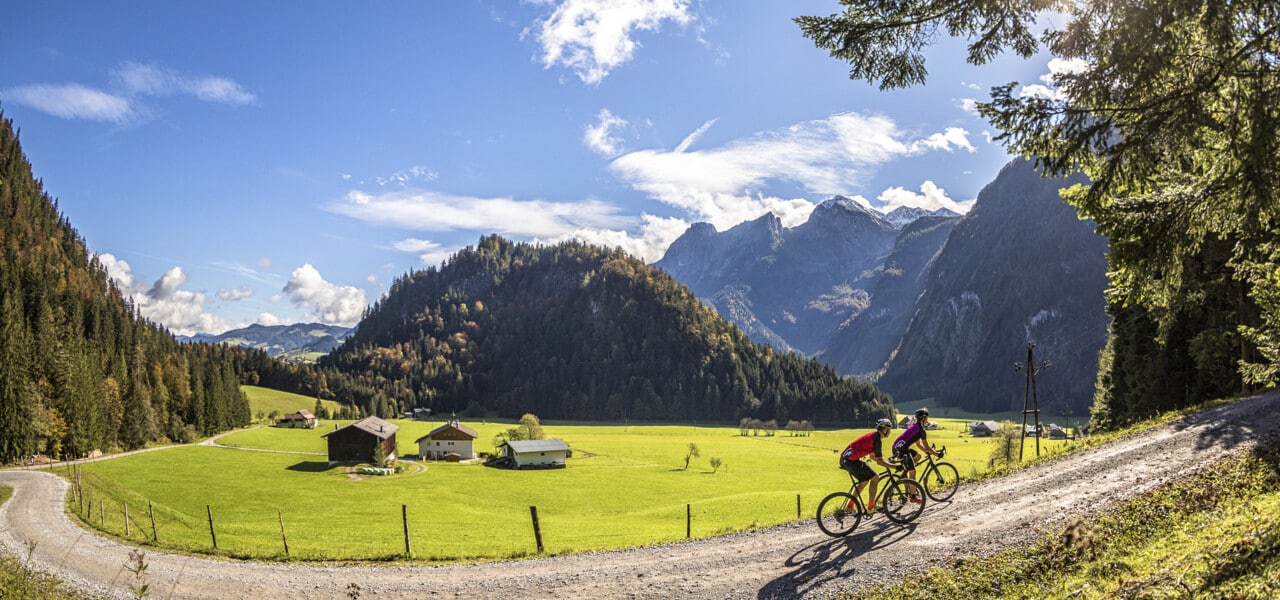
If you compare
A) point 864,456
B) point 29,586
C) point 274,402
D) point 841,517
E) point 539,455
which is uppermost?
point 864,456

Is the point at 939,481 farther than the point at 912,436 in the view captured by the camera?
Yes

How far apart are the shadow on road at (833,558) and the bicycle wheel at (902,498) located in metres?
0.24

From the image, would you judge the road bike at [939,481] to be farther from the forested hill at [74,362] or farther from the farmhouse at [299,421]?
the farmhouse at [299,421]

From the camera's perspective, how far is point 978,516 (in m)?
16.3

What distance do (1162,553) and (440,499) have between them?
54.6 meters

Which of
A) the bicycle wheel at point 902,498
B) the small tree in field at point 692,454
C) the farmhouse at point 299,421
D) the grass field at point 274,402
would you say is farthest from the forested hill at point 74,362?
the bicycle wheel at point 902,498

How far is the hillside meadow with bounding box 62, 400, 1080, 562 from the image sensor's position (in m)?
32.9

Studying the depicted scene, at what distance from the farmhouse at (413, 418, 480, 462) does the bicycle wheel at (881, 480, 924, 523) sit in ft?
271

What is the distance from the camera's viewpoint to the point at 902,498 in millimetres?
17109

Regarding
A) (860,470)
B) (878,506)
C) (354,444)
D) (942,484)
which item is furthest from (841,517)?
(354,444)

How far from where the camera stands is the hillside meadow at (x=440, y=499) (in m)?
32.9

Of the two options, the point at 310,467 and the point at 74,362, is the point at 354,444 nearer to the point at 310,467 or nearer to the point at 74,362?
the point at 310,467

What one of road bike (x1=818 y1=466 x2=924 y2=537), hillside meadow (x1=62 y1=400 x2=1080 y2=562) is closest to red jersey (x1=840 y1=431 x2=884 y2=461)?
road bike (x1=818 y1=466 x2=924 y2=537)

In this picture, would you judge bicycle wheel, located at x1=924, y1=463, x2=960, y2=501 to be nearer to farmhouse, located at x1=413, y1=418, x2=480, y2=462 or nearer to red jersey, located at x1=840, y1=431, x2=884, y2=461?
red jersey, located at x1=840, y1=431, x2=884, y2=461
